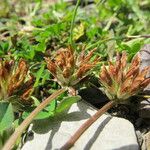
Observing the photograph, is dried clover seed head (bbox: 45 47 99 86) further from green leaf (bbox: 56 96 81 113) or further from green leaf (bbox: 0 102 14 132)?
green leaf (bbox: 0 102 14 132)

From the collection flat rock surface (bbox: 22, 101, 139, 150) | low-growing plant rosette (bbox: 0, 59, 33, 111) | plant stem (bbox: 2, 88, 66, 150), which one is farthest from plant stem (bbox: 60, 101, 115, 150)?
low-growing plant rosette (bbox: 0, 59, 33, 111)

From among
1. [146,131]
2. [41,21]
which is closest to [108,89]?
[146,131]

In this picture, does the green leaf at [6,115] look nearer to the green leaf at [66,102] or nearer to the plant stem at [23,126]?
the plant stem at [23,126]

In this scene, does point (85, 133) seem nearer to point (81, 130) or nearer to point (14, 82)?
point (81, 130)

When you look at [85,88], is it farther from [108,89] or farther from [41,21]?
[41,21]

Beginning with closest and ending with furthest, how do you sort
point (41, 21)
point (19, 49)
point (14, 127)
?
point (14, 127) → point (19, 49) → point (41, 21)
